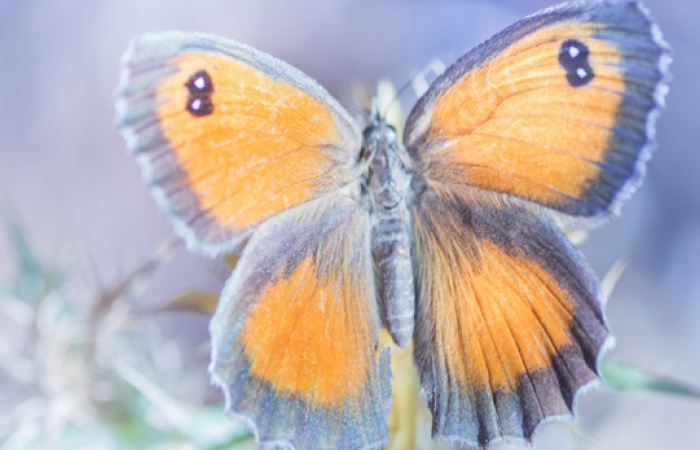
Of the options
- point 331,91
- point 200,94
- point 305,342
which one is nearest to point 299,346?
point 305,342

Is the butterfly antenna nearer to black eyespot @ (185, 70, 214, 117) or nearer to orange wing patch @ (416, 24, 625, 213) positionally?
orange wing patch @ (416, 24, 625, 213)

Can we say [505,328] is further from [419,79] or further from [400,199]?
[419,79]

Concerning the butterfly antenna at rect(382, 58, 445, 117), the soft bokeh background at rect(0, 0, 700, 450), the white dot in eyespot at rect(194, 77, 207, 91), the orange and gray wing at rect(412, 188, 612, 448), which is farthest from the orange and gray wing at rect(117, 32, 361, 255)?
the soft bokeh background at rect(0, 0, 700, 450)

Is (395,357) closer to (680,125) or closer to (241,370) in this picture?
(241,370)

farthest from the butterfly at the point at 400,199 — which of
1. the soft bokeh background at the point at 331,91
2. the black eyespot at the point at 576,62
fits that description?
the soft bokeh background at the point at 331,91

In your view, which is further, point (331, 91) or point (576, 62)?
point (331, 91)

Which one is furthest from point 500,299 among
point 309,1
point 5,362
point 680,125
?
point 309,1
